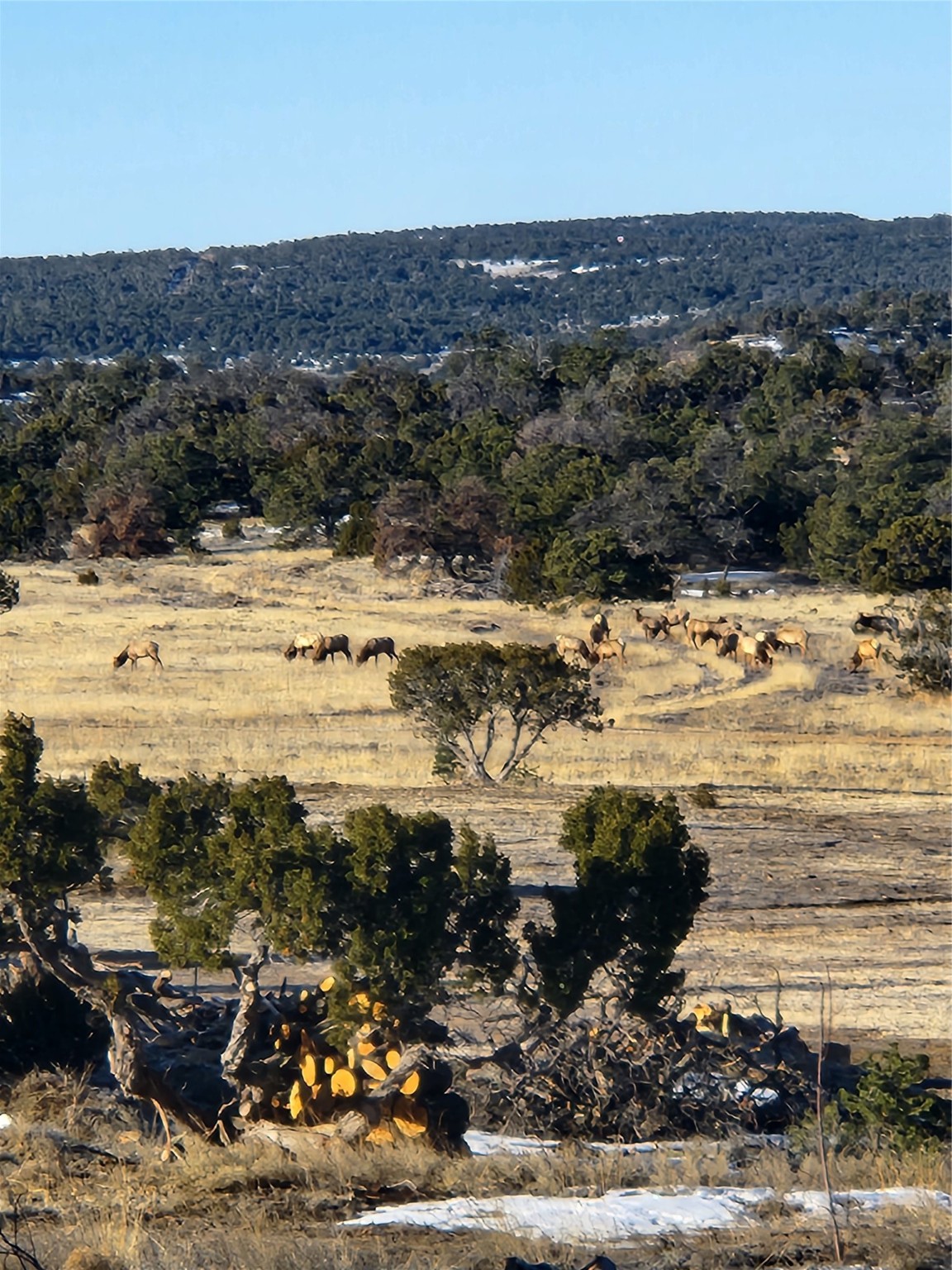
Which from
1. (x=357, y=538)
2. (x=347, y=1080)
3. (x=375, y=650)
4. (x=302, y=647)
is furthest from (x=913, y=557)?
(x=347, y=1080)

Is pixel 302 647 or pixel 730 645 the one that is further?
pixel 302 647

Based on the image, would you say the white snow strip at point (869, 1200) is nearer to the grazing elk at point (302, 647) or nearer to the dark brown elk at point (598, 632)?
the dark brown elk at point (598, 632)

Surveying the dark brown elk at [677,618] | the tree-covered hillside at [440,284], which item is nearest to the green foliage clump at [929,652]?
the dark brown elk at [677,618]

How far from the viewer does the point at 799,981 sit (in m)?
11.8

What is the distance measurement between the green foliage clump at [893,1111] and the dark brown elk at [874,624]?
20000 mm

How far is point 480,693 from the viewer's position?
61.5ft

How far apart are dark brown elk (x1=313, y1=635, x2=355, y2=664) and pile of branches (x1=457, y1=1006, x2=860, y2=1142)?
60.0ft

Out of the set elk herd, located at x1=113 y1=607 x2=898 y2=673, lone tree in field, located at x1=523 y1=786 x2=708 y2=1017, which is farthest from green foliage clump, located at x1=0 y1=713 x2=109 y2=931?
elk herd, located at x1=113 y1=607 x2=898 y2=673

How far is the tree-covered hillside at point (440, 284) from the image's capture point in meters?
138

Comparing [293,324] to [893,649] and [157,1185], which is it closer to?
[893,649]

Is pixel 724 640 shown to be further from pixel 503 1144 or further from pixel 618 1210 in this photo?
pixel 618 1210

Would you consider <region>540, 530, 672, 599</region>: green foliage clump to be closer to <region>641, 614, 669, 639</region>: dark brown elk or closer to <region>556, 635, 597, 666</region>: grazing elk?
<region>641, 614, 669, 639</region>: dark brown elk

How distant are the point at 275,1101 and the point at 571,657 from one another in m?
18.5

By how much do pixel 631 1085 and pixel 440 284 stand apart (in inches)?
6179
